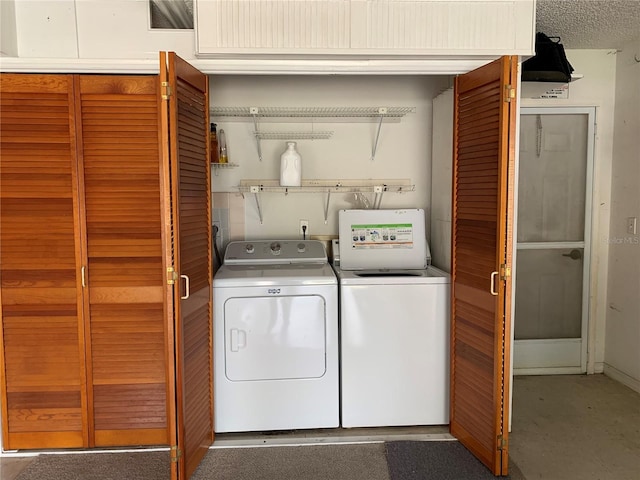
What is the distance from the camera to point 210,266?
8.41ft

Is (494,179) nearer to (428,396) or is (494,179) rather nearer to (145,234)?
(428,396)

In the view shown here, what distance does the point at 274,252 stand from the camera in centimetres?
310

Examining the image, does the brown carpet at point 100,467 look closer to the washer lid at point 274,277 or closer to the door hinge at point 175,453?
the door hinge at point 175,453

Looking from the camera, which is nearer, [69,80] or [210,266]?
[69,80]

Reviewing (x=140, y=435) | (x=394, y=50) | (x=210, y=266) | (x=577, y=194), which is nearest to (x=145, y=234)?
(x=210, y=266)

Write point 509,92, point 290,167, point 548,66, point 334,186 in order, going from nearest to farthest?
point 509,92, point 548,66, point 290,167, point 334,186

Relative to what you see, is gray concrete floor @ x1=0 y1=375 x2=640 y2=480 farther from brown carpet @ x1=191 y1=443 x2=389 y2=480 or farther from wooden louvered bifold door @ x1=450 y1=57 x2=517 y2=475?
brown carpet @ x1=191 y1=443 x2=389 y2=480

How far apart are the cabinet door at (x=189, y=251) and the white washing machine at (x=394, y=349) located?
2.55 feet

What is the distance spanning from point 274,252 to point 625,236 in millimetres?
2531

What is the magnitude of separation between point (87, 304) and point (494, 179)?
7.15ft

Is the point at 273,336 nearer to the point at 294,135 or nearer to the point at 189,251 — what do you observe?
the point at 189,251

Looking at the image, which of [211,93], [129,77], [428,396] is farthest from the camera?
[211,93]

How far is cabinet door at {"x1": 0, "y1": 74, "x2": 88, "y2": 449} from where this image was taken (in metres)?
2.37

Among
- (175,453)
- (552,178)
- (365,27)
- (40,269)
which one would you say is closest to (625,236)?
(552,178)
